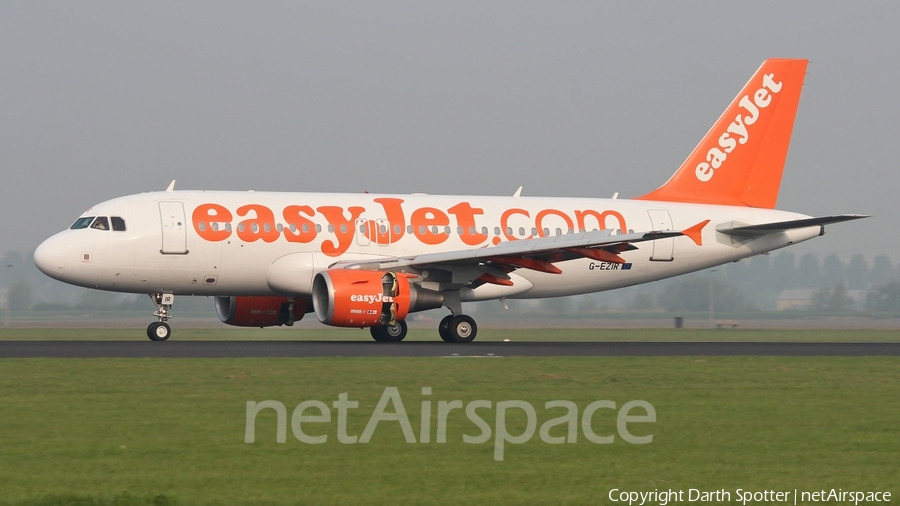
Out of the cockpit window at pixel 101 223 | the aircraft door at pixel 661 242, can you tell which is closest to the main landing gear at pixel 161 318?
the cockpit window at pixel 101 223

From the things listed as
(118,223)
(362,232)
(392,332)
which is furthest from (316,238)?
(118,223)

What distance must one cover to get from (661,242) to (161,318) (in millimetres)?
14168

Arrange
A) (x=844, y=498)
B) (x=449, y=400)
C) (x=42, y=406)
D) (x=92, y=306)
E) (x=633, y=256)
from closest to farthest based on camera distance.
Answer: (x=844, y=498) < (x=42, y=406) < (x=449, y=400) < (x=633, y=256) < (x=92, y=306)

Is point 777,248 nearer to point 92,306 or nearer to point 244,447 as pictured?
point 244,447

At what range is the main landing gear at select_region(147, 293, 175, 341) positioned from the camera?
27.6m

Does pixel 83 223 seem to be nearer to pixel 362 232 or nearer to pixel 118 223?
pixel 118 223

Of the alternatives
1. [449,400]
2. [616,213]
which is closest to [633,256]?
[616,213]

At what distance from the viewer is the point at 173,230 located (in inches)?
1085

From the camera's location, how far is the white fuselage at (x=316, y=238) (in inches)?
1078

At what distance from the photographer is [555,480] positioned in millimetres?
9008

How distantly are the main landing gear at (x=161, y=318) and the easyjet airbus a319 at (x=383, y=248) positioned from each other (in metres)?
0.04

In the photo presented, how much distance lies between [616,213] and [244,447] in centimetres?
2341

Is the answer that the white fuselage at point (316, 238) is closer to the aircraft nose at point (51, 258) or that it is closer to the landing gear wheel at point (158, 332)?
the aircraft nose at point (51, 258)

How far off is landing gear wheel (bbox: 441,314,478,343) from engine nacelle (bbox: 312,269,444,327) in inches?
72.4
